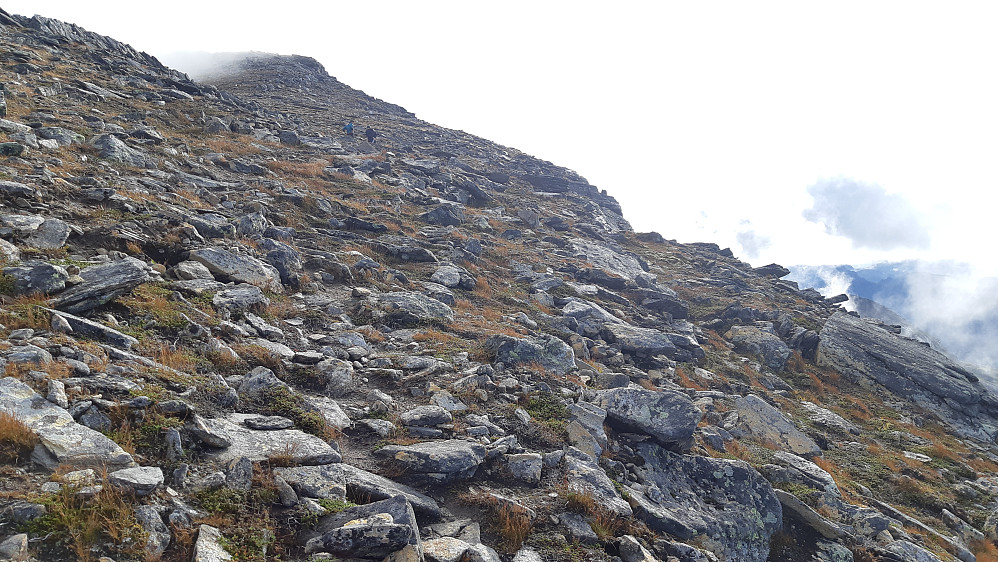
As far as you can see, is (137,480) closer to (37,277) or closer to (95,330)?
(95,330)

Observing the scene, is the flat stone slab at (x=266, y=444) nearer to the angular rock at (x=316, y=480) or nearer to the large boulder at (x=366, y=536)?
the angular rock at (x=316, y=480)

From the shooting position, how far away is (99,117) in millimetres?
20906

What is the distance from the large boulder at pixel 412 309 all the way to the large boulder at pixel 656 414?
6104 millimetres

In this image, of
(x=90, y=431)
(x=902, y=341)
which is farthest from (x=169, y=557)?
(x=902, y=341)

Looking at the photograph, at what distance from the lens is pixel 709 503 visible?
862cm

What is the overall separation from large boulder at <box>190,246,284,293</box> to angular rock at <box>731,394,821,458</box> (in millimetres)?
14799

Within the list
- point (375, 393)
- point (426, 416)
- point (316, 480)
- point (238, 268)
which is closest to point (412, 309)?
point (238, 268)

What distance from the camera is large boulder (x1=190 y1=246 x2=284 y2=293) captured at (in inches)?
444

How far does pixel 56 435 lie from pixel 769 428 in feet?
57.3

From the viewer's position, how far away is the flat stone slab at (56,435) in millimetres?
4418

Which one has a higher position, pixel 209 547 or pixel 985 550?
pixel 985 550

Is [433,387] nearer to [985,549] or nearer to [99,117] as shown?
[985,549]

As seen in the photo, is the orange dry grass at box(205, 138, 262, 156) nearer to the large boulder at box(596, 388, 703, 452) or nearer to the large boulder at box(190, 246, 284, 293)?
the large boulder at box(190, 246, 284, 293)

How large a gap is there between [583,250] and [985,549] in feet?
76.8
